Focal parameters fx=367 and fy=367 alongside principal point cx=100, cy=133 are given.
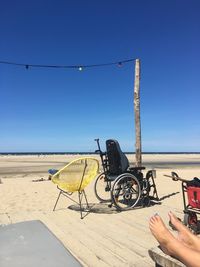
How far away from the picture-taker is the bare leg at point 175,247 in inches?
82.0

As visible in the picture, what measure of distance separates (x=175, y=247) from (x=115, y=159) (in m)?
4.90

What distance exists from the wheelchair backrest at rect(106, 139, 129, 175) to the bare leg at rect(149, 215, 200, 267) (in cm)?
442

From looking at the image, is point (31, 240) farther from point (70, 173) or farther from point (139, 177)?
point (139, 177)

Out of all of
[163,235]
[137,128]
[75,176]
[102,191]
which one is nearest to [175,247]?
[163,235]

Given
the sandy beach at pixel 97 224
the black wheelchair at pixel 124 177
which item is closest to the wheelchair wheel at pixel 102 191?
the sandy beach at pixel 97 224

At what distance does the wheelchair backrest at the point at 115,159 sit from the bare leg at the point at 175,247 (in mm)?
4423

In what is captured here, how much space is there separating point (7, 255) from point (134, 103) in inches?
232

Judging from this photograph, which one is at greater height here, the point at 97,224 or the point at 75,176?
the point at 75,176

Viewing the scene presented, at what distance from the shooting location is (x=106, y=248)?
4.29 meters

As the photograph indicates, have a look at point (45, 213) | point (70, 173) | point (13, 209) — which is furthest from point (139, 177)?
point (13, 209)

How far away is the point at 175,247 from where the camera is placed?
2.23 m

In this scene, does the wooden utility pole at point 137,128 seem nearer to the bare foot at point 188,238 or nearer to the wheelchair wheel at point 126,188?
the wheelchair wheel at point 126,188

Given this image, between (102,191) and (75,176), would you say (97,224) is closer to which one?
(75,176)

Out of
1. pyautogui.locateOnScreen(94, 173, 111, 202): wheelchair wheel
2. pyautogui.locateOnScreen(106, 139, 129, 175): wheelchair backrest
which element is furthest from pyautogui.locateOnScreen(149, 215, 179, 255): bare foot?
pyautogui.locateOnScreen(94, 173, 111, 202): wheelchair wheel
